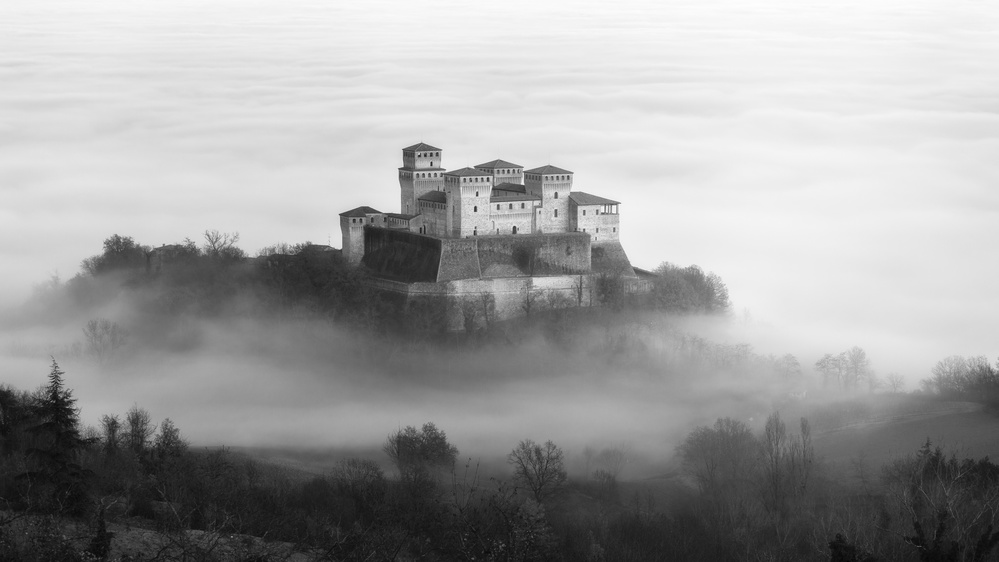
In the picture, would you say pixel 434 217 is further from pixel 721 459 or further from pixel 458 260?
pixel 721 459

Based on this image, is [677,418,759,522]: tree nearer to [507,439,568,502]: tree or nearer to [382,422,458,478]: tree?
[507,439,568,502]: tree

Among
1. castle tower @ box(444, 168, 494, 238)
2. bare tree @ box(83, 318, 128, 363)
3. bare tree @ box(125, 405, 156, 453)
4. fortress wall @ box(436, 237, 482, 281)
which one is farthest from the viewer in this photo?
bare tree @ box(83, 318, 128, 363)

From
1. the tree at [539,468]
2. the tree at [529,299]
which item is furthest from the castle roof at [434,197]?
the tree at [539,468]

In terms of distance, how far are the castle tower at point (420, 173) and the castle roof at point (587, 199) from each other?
17.6 feet

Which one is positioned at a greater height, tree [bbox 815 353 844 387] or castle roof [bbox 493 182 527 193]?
castle roof [bbox 493 182 527 193]

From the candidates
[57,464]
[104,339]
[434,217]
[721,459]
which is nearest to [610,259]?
[434,217]

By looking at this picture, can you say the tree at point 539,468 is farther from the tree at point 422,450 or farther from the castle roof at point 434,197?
the castle roof at point 434,197

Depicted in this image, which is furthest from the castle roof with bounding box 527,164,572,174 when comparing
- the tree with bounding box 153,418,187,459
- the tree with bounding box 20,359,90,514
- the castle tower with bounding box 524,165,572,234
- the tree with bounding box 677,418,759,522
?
the tree with bounding box 20,359,90,514

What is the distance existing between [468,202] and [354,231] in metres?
5.05

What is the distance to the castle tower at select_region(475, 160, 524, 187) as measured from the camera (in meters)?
61.2

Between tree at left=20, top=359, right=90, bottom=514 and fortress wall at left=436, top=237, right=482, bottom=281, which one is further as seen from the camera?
fortress wall at left=436, top=237, right=482, bottom=281

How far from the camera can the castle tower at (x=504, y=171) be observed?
6122 cm

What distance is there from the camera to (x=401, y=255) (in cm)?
5978

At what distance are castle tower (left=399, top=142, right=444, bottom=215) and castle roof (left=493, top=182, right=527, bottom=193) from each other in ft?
7.15
